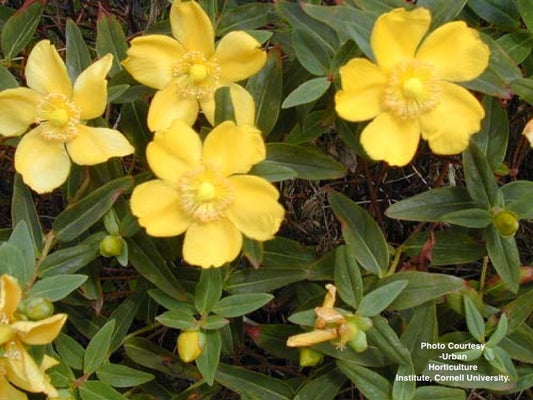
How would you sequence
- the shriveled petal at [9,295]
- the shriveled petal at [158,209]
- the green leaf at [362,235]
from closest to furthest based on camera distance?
1. the shriveled petal at [9,295]
2. the shriveled petal at [158,209]
3. the green leaf at [362,235]

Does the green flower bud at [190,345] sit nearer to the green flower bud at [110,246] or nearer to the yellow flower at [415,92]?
the green flower bud at [110,246]

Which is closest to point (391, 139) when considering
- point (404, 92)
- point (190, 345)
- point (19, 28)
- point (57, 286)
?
point (404, 92)

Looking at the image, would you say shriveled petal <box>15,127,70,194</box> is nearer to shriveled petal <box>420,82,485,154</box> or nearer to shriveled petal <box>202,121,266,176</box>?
shriveled petal <box>202,121,266,176</box>

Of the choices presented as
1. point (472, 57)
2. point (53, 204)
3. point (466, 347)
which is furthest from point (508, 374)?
point (53, 204)

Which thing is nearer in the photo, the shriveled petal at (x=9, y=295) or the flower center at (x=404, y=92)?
the shriveled petal at (x=9, y=295)

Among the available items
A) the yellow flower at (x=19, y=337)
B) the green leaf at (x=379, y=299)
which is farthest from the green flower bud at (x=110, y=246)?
the green leaf at (x=379, y=299)

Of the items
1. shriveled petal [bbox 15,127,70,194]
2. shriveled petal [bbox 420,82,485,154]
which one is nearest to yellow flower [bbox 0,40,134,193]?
shriveled petal [bbox 15,127,70,194]

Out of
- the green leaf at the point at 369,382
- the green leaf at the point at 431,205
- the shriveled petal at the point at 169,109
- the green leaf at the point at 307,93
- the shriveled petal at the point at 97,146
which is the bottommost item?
the green leaf at the point at 369,382
